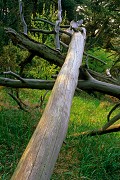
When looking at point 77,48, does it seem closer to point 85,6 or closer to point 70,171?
point 70,171

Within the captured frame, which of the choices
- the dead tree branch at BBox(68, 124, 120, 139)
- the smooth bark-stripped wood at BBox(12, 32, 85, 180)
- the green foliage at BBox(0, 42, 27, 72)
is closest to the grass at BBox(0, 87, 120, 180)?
the dead tree branch at BBox(68, 124, 120, 139)

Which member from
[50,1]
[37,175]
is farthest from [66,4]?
[37,175]

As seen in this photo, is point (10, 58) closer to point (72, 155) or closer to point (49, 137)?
point (72, 155)

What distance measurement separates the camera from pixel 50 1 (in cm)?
2312

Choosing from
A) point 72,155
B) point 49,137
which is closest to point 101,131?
point 72,155

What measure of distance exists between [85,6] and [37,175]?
85.1ft

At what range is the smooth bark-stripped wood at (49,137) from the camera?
82.6 inches

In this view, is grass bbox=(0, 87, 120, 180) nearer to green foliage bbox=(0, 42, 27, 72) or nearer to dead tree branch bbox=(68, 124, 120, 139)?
dead tree branch bbox=(68, 124, 120, 139)

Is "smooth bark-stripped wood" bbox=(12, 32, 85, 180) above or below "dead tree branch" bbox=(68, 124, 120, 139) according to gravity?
above

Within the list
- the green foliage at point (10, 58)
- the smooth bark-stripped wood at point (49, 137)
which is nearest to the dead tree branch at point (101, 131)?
the smooth bark-stripped wood at point (49, 137)

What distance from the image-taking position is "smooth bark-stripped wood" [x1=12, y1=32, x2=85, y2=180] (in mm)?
2098

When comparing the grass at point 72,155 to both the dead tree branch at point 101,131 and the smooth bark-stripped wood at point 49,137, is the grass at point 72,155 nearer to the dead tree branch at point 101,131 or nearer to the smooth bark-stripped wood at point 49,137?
the dead tree branch at point 101,131

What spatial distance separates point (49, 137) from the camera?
2.50 metres

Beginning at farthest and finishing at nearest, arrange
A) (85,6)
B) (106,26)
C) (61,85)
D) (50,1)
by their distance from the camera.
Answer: (85,6) < (50,1) < (106,26) < (61,85)
